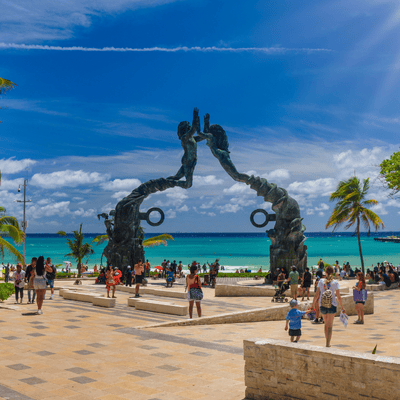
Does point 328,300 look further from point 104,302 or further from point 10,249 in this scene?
point 10,249

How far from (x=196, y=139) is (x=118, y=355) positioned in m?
23.1

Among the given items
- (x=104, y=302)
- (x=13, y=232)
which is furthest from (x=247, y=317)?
(x=13, y=232)

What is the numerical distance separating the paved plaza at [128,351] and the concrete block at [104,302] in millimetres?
359

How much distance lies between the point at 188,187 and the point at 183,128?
4.30 metres

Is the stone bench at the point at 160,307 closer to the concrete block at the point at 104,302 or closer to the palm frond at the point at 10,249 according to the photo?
the concrete block at the point at 104,302

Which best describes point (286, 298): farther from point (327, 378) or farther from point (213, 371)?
point (327, 378)

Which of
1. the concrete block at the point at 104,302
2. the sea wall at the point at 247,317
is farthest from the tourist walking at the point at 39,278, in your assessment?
the sea wall at the point at 247,317

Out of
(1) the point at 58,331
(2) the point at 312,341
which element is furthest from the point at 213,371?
(1) the point at 58,331

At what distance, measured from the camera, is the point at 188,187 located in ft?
102

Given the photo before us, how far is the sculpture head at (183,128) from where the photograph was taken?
30453 mm

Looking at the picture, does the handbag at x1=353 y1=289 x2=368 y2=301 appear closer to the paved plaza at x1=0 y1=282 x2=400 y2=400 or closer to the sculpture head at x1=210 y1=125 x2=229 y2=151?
the paved plaza at x1=0 y1=282 x2=400 y2=400

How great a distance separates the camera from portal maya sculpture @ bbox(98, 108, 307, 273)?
27.8 m

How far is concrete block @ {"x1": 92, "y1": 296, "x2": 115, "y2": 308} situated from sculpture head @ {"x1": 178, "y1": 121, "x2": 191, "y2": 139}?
16806mm

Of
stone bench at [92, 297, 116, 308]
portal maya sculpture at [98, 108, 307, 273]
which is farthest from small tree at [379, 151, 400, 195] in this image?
stone bench at [92, 297, 116, 308]
